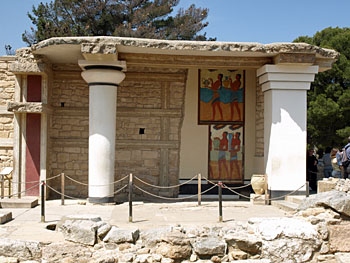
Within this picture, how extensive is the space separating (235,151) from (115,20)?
12.3 m

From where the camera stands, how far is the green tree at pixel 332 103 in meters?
20.7

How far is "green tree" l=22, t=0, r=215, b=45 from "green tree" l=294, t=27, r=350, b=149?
6.61 m

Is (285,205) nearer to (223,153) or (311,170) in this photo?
(223,153)

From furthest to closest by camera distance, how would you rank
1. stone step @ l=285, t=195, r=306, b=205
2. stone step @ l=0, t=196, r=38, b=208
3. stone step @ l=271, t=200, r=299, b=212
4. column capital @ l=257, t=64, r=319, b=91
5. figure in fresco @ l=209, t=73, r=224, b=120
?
1. figure in fresco @ l=209, t=73, r=224, b=120
2. column capital @ l=257, t=64, r=319, b=91
3. stone step @ l=285, t=195, r=306, b=205
4. stone step @ l=0, t=196, r=38, b=208
5. stone step @ l=271, t=200, r=299, b=212

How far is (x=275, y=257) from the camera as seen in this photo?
652cm

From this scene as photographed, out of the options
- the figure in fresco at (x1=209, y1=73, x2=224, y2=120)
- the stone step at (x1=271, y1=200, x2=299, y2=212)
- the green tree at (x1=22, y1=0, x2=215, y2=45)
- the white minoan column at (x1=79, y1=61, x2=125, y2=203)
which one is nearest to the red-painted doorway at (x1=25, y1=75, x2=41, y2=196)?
the white minoan column at (x1=79, y1=61, x2=125, y2=203)

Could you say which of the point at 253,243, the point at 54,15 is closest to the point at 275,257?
the point at 253,243

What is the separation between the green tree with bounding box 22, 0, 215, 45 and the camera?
2211 centimetres

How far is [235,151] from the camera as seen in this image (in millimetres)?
12805

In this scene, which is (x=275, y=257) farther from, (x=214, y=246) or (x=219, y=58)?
(x=219, y=58)

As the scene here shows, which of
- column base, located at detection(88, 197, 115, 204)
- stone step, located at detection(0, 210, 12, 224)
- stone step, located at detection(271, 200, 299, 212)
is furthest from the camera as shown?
column base, located at detection(88, 197, 115, 204)

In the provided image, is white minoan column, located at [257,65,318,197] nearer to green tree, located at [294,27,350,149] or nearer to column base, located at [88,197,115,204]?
column base, located at [88,197,115,204]

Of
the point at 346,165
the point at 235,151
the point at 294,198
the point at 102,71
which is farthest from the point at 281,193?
the point at 102,71

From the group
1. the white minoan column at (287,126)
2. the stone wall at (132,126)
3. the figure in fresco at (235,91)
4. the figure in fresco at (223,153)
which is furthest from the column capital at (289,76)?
the stone wall at (132,126)
